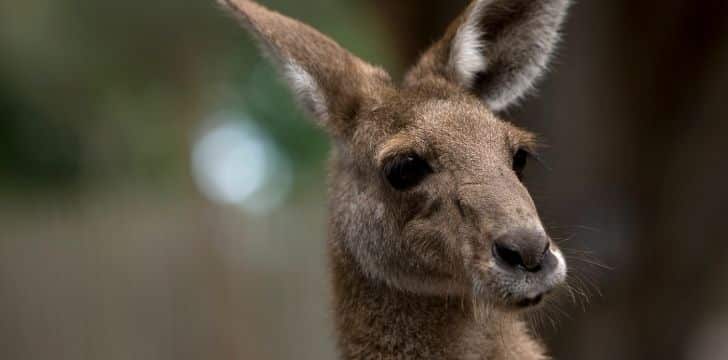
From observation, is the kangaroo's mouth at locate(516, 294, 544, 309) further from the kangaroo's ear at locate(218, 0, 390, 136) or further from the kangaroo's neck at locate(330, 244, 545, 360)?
the kangaroo's ear at locate(218, 0, 390, 136)

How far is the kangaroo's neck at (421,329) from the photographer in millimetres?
3525

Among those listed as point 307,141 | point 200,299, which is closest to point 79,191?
point 200,299

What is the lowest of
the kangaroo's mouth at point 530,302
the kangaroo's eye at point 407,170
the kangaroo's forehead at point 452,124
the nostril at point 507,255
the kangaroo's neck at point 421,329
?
the kangaroo's neck at point 421,329

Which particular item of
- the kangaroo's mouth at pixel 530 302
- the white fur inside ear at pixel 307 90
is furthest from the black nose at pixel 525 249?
the white fur inside ear at pixel 307 90

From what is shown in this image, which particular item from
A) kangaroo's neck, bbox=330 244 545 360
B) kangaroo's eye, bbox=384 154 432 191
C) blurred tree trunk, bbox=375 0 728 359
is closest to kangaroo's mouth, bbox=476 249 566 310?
kangaroo's neck, bbox=330 244 545 360

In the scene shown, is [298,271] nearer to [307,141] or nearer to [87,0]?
[307,141]

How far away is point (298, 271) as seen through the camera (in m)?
8.91

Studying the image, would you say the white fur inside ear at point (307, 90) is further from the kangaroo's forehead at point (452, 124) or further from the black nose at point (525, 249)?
the black nose at point (525, 249)

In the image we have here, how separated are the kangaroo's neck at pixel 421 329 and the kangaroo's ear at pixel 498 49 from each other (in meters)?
0.96

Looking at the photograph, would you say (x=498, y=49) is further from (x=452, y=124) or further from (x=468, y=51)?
(x=452, y=124)

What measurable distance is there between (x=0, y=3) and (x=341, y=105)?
4277mm

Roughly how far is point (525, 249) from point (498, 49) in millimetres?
1361

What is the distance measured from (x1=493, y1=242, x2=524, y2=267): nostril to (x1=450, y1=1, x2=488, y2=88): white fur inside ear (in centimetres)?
108

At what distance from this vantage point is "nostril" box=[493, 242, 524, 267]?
2.93 metres
